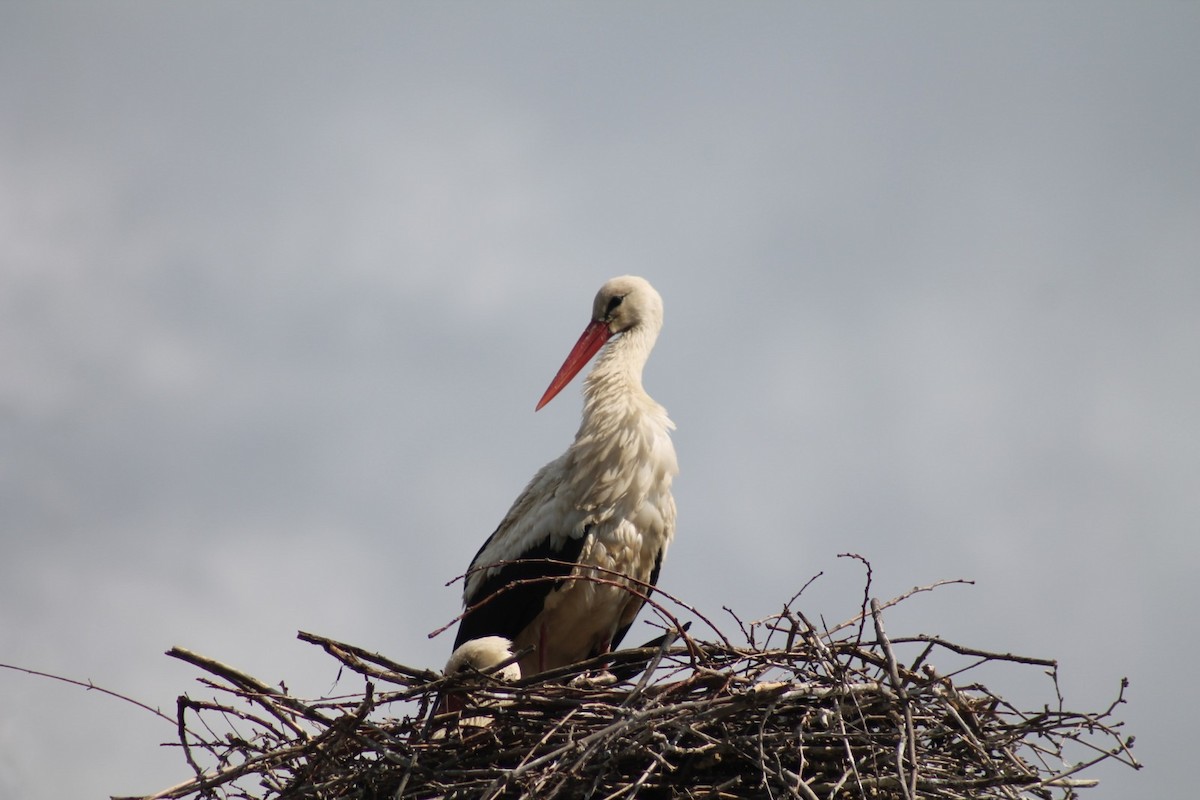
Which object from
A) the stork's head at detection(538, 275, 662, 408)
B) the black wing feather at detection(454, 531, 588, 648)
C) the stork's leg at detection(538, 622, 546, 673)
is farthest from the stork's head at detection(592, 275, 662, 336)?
the stork's leg at detection(538, 622, 546, 673)

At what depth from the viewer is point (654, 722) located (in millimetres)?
3016

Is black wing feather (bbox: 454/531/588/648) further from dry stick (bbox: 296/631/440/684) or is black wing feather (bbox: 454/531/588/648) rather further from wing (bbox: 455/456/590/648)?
dry stick (bbox: 296/631/440/684)

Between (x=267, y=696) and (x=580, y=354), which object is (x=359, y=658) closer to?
(x=267, y=696)

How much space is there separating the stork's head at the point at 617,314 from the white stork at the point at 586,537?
0.53 m

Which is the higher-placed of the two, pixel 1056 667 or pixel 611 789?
pixel 1056 667

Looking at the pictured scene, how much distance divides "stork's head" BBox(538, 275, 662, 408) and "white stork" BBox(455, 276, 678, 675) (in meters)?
0.53

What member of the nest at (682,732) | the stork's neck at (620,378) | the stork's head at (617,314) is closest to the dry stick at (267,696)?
the nest at (682,732)

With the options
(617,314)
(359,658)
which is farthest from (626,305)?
(359,658)

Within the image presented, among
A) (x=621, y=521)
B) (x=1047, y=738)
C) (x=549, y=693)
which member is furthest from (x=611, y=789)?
(x=621, y=521)

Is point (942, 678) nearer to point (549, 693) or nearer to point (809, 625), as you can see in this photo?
point (809, 625)

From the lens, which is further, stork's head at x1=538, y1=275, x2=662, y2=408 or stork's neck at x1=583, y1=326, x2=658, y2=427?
stork's head at x1=538, y1=275, x2=662, y2=408

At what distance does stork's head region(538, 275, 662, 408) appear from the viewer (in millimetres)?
5301

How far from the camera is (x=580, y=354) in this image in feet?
18.0

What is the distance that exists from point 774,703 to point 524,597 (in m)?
1.52
